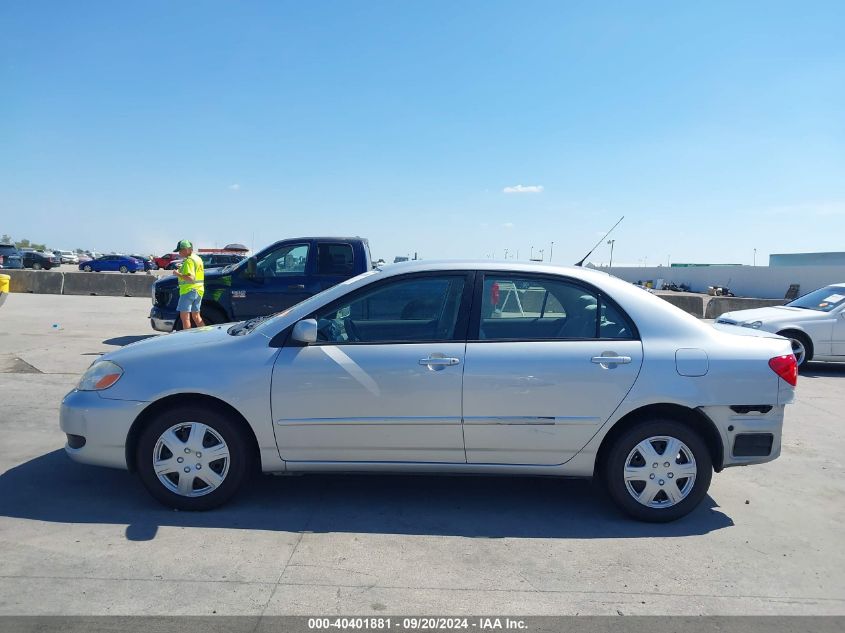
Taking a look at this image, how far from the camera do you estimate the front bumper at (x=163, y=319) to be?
1070 cm

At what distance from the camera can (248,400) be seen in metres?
4.03

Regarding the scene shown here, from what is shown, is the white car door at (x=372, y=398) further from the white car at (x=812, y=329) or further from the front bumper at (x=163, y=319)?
the white car at (x=812, y=329)

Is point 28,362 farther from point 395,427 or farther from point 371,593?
point 371,593

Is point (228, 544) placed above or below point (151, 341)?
below

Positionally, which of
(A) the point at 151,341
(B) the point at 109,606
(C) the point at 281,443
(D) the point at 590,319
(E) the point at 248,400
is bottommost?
(B) the point at 109,606

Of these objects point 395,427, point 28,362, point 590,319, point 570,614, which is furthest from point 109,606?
point 28,362

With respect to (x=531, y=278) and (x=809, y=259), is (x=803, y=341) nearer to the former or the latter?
(x=531, y=278)

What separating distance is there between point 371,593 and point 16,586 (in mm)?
1759

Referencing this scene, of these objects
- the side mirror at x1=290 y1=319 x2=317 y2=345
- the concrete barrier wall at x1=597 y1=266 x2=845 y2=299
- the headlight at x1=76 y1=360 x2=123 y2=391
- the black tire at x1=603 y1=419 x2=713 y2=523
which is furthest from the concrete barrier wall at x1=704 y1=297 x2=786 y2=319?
the headlight at x1=76 y1=360 x2=123 y2=391

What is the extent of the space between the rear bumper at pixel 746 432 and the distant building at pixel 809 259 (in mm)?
69030

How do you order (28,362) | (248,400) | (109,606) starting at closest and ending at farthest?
(109,606)
(248,400)
(28,362)

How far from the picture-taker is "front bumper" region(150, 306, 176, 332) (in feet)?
35.1

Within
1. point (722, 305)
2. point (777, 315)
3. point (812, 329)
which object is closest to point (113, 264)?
point (722, 305)

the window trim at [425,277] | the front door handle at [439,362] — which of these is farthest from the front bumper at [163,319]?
the front door handle at [439,362]
